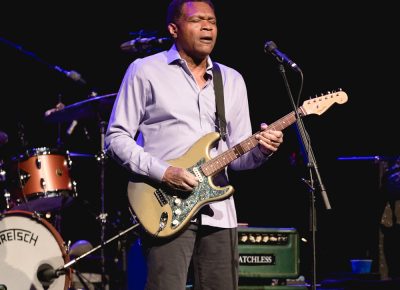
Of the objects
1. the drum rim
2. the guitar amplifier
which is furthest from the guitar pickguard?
the drum rim

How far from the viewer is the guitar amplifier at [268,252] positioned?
520cm

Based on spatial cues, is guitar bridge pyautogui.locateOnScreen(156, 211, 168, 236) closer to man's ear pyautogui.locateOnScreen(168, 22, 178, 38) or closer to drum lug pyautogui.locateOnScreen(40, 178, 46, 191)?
man's ear pyautogui.locateOnScreen(168, 22, 178, 38)

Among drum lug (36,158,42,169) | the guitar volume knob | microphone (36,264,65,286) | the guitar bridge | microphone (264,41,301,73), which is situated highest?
microphone (264,41,301,73)

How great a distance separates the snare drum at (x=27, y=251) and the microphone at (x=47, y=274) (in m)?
0.03

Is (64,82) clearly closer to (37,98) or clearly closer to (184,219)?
(37,98)

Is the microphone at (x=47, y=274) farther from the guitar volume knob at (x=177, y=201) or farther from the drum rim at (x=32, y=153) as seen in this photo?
the guitar volume knob at (x=177, y=201)

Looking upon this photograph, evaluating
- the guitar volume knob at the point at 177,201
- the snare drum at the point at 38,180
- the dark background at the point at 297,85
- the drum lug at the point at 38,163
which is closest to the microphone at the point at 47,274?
the snare drum at the point at 38,180

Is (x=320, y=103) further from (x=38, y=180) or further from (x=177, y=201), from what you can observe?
(x=38, y=180)

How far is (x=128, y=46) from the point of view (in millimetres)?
5469

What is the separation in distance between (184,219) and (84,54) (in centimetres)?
469

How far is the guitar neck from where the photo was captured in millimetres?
3635

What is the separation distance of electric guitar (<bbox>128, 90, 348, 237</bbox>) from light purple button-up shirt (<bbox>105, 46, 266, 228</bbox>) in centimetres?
7

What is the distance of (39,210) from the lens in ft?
20.3

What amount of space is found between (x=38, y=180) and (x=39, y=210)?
17.7 inches
